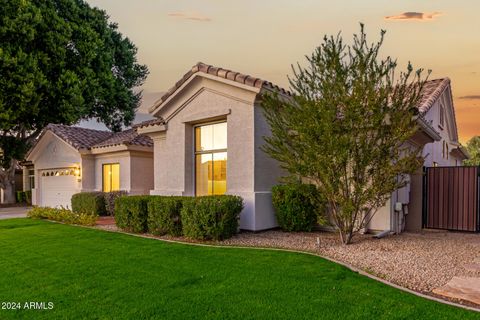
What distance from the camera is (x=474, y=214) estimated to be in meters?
10.4

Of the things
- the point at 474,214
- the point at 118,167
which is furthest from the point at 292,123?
the point at 118,167

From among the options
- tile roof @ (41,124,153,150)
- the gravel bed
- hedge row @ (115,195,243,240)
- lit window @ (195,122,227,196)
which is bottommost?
the gravel bed

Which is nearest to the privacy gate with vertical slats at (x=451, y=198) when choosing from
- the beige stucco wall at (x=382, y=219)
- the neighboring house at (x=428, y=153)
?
the neighboring house at (x=428, y=153)

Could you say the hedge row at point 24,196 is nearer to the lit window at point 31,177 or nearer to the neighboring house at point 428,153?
the lit window at point 31,177

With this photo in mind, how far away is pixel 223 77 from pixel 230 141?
2057 millimetres

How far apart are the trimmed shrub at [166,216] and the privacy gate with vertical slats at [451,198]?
26.9ft

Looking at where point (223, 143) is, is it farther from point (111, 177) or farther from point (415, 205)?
point (111, 177)

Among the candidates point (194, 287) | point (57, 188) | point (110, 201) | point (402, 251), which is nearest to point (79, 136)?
point (57, 188)

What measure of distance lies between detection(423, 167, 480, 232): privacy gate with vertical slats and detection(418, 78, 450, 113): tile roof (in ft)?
8.78

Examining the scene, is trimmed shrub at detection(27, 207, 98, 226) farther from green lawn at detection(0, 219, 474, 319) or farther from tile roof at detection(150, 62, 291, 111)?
tile roof at detection(150, 62, 291, 111)

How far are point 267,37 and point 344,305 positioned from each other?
41.5ft

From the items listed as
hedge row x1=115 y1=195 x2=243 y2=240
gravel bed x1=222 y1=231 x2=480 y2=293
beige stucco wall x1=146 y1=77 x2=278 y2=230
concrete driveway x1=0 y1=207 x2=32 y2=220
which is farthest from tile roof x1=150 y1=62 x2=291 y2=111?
concrete driveway x1=0 y1=207 x2=32 y2=220

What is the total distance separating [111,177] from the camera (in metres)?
17.8

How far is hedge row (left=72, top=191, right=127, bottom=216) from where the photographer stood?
15.2 meters
